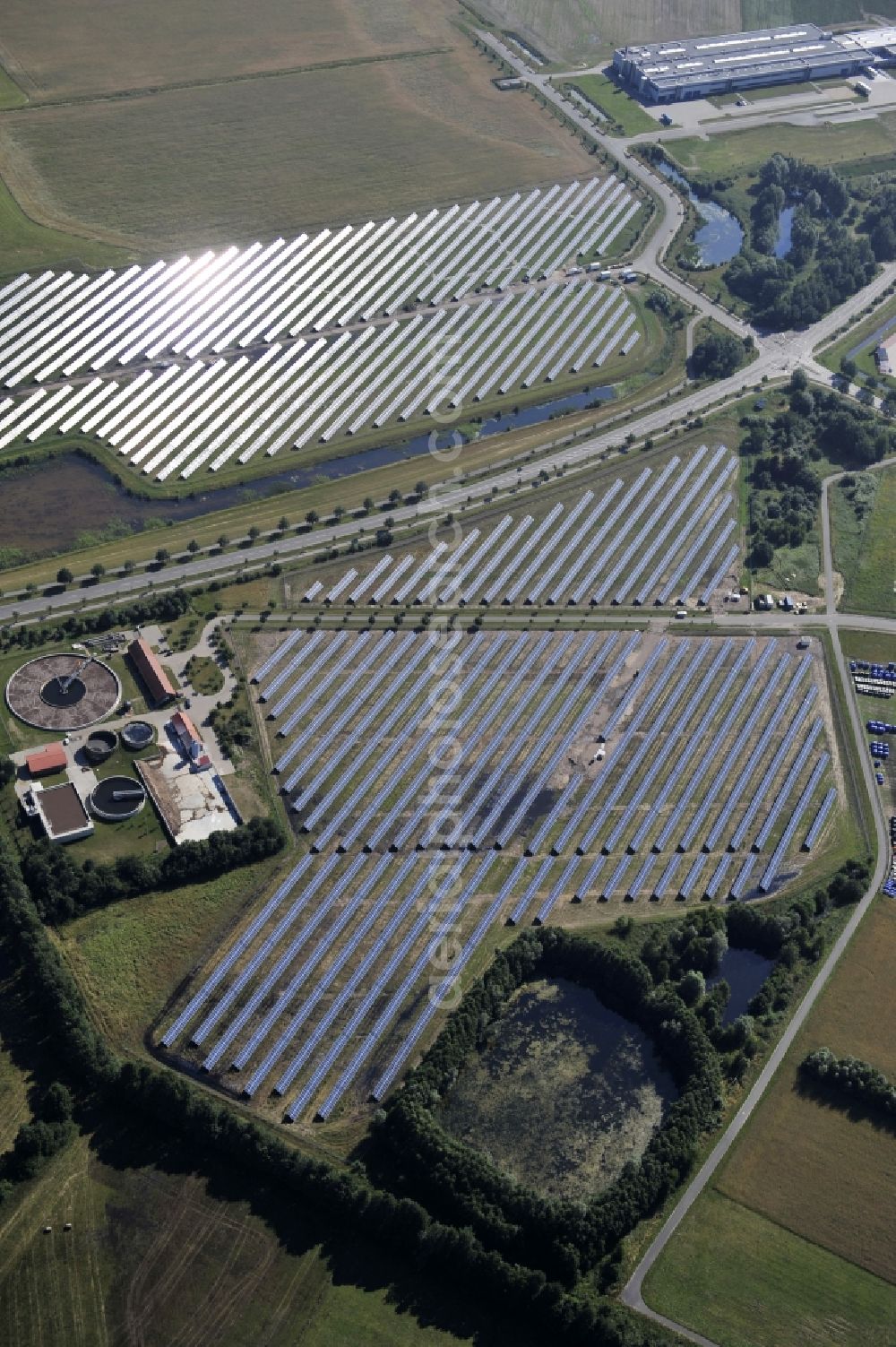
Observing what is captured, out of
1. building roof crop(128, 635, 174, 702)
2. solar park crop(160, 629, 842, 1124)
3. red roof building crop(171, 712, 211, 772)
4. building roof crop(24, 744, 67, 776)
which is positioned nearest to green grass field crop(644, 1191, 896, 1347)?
solar park crop(160, 629, 842, 1124)

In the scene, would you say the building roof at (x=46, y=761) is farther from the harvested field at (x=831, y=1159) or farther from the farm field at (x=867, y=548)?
the farm field at (x=867, y=548)

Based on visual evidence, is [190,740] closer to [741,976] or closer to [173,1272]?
[173,1272]

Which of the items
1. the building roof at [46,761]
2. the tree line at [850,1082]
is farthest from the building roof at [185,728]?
the tree line at [850,1082]

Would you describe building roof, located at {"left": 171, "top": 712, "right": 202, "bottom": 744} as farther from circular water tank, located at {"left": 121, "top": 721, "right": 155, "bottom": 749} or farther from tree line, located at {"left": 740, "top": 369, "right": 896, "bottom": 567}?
tree line, located at {"left": 740, "top": 369, "right": 896, "bottom": 567}

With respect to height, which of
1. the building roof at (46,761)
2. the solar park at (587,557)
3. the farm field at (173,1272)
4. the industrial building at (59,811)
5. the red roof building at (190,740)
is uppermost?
the solar park at (587,557)

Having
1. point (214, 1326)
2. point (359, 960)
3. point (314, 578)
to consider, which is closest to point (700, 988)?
point (359, 960)

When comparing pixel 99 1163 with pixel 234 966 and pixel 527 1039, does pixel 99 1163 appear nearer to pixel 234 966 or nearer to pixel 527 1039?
pixel 234 966

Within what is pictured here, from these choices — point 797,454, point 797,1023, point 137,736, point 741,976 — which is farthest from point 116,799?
point 797,454
